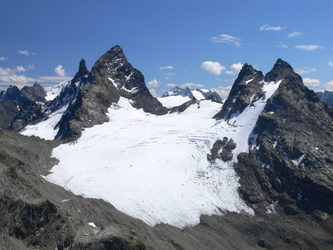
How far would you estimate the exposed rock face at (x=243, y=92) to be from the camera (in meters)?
166

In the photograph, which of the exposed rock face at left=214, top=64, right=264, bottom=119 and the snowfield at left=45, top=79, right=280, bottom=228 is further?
the exposed rock face at left=214, top=64, right=264, bottom=119

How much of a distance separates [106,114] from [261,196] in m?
90.0

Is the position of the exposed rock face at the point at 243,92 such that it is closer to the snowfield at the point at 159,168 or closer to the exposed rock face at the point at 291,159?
the snowfield at the point at 159,168

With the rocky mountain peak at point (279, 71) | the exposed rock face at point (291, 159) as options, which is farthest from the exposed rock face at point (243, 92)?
the exposed rock face at point (291, 159)

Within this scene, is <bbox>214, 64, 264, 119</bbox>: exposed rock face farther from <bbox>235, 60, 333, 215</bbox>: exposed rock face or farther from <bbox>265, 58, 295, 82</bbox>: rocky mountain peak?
<bbox>235, 60, 333, 215</bbox>: exposed rock face

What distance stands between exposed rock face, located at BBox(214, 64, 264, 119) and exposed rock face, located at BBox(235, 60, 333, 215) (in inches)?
569

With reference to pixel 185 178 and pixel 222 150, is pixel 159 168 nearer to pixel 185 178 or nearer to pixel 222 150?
pixel 185 178

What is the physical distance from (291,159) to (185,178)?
3624cm

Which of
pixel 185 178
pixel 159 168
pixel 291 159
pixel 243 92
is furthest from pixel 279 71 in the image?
pixel 159 168

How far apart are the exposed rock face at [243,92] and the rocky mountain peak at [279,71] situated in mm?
4612

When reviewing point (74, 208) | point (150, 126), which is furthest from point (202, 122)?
point (74, 208)

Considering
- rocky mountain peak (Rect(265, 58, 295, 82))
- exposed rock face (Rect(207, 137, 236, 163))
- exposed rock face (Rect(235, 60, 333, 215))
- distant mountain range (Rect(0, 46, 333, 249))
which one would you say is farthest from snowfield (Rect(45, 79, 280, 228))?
rocky mountain peak (Rect(265, 58, 295, 82))

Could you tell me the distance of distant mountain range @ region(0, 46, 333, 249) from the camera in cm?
6444

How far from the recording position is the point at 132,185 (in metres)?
109
